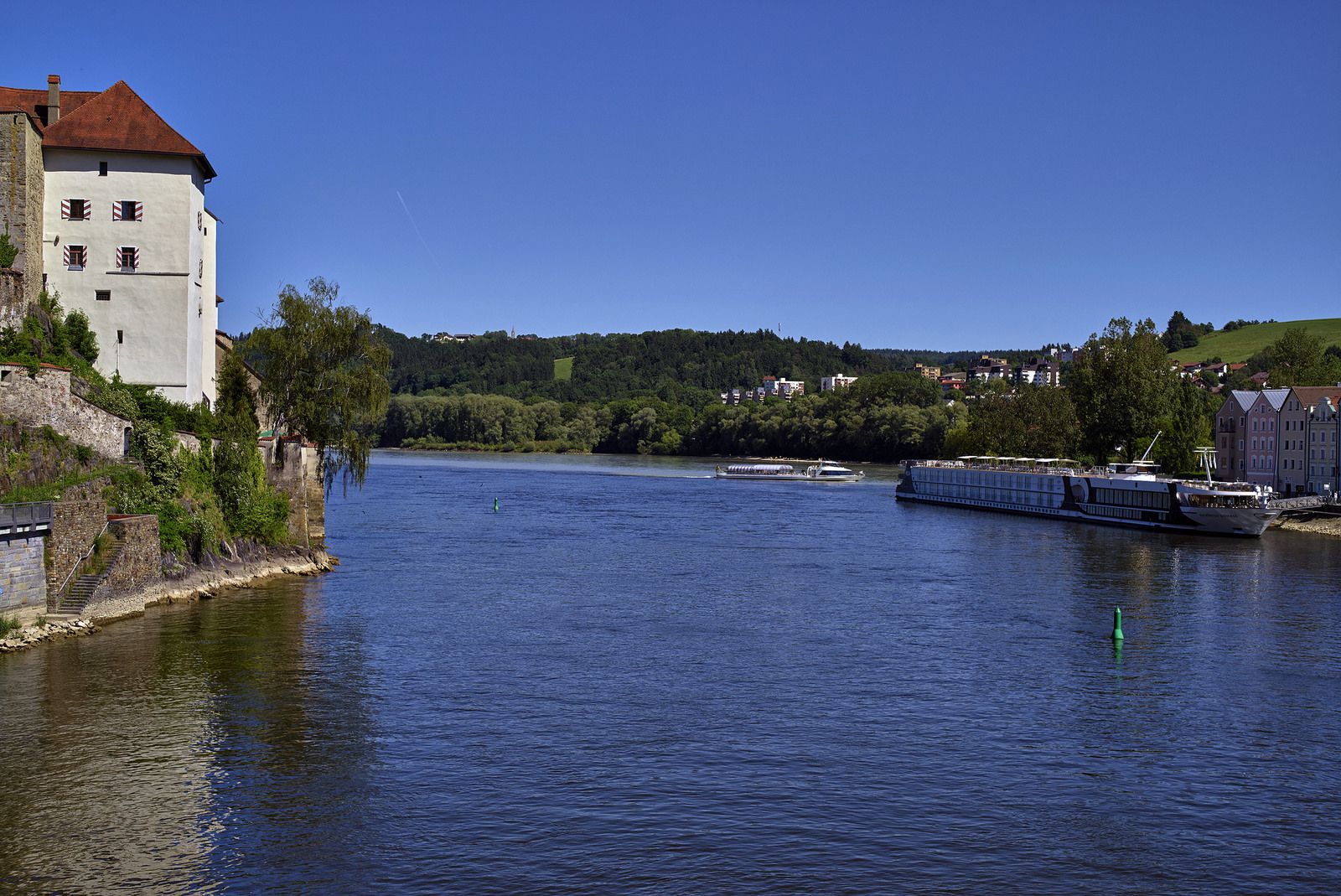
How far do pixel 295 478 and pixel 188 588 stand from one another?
11.8 metres

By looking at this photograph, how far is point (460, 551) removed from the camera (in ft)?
198

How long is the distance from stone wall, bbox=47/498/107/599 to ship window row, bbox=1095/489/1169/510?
7092 cm

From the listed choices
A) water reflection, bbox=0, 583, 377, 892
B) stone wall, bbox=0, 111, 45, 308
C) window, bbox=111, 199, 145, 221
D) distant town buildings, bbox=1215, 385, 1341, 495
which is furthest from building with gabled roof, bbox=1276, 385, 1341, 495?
stone wall, bbox=0, 111, 45, 308

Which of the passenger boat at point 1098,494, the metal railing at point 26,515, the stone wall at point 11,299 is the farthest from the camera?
the passenger boat at point 1098,494

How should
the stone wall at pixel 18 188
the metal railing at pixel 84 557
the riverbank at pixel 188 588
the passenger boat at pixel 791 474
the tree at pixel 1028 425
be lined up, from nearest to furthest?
the riverbank at pixel 188 588 → the metal railing at pixel 84 557 → the stone wall at pixel 18 188 → the tree at pixel 1028 425 → the passenger boat at pixel 791 474

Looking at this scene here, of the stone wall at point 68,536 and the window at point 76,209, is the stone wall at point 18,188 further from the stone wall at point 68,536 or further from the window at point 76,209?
the stone wall at point 68,536

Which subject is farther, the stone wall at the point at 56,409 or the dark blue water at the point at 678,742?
the stone wall at the point at 56,409

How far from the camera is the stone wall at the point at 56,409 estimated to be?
37219 millimetres

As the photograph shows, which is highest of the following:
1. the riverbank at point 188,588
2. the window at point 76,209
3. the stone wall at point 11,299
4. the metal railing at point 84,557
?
the window at point 76,209

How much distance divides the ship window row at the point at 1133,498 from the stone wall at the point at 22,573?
7268cm

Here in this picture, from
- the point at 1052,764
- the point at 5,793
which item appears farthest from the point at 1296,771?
the point at 5,793

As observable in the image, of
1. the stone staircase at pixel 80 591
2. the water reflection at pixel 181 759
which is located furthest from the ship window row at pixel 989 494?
the stone staircase at pixel 80 591

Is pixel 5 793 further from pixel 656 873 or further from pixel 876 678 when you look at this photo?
pixel 876 678

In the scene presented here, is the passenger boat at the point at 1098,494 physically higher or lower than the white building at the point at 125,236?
lower
